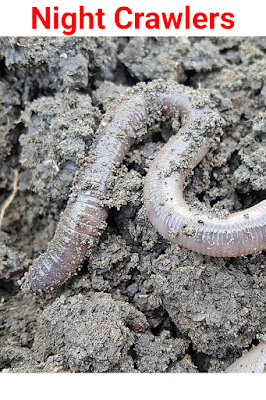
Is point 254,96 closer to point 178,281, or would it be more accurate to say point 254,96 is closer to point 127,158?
point 127,158

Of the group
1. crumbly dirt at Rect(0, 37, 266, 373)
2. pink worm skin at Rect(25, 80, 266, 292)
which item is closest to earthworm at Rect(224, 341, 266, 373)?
crumbly dirt at Rect(0, 37, 266, 373)

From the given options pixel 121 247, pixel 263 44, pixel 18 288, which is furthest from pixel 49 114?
pixel 263 44

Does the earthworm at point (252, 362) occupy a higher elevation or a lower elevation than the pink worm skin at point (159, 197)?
lower

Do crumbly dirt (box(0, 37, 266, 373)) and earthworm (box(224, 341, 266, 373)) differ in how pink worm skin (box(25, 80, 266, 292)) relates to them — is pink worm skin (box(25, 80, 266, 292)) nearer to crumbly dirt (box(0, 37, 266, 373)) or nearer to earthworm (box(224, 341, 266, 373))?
crumbly dirt (box(0, 37, 266, 373))

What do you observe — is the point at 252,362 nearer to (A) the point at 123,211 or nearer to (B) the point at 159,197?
(B) the point at 159,197

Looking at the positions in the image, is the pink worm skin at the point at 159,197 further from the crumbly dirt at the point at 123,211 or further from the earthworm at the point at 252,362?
the earthworm at the point at 252,362

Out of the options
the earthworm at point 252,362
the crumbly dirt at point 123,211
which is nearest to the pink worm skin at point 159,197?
the crumbly dirt at point 123,211
